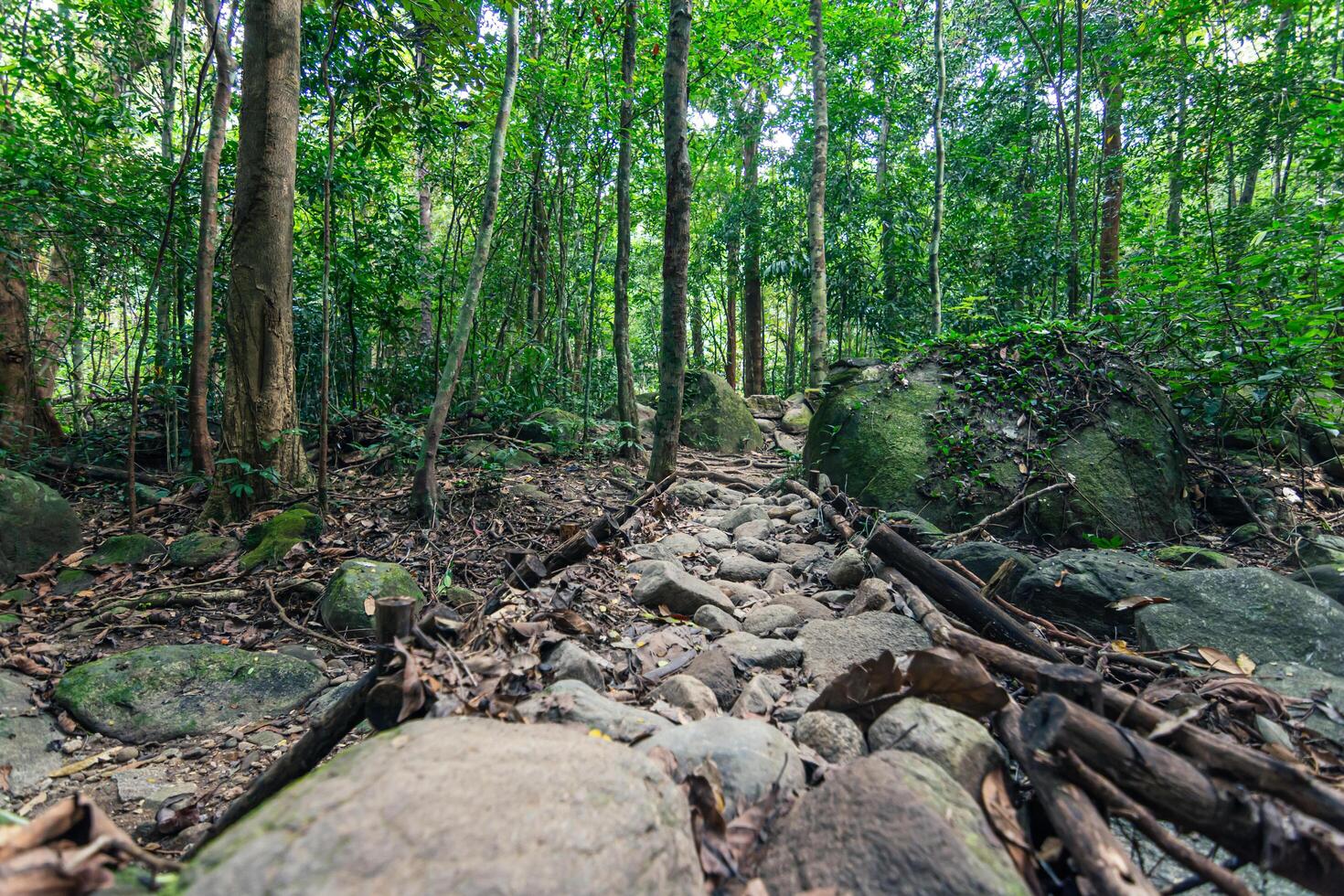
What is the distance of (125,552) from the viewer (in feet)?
15.3

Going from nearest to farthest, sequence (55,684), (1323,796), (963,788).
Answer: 1. (1323,796)
2. (963,788)
3. (55,684)

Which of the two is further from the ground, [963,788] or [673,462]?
[673,462]

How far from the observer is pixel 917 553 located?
3.06 meters

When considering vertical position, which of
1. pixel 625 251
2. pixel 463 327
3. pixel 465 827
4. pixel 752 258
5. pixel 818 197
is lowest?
pixel 465 827

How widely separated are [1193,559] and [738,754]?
381cm

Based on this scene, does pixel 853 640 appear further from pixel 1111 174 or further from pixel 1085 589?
pixel 1111 174

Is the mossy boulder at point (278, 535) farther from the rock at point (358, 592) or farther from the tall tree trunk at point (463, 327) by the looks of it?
the rock at point (358, 592)

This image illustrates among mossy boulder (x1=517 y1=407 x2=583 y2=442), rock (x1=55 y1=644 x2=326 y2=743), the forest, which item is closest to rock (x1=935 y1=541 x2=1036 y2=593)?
the forest

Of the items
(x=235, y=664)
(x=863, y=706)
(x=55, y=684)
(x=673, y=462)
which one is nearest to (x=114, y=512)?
(x=55, y=684)

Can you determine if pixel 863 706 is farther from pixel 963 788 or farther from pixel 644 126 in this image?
pixel 644 126

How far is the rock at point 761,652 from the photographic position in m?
2.69

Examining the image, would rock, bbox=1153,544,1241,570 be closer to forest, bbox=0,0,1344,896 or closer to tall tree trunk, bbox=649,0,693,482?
forest, bbox=0,0,1344,896

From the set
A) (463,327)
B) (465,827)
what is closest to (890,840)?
(465,827)

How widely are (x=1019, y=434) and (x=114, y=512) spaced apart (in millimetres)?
8279
